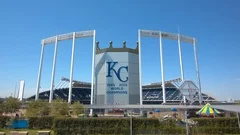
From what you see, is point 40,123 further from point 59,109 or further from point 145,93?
point 145,93

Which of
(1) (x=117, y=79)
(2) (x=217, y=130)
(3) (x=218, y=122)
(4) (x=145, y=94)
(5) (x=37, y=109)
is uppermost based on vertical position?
(1) (x=117, y=79)

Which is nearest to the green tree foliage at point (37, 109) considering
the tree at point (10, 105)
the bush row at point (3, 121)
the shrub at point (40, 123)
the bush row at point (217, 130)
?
the tree at point (10, 105)

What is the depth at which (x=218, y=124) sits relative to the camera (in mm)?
18391

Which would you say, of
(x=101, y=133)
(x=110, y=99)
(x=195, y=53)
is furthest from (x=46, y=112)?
(x=195, y=53)

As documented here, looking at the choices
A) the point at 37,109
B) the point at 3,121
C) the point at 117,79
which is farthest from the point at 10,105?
the point at 117,79

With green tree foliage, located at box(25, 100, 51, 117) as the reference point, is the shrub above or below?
below

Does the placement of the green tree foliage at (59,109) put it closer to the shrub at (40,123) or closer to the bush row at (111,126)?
the shrub at (40,123)

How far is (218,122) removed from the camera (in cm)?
1844

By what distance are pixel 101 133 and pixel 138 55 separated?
3603 centimetres

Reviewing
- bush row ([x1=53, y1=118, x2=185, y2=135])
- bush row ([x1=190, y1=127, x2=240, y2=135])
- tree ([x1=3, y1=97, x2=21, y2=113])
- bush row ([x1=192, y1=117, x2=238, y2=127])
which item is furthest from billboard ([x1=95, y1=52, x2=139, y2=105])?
bush row ([x1=190, y1=127, x2=240, y2=135])

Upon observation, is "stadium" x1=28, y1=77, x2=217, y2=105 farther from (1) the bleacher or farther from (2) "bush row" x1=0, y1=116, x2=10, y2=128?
(2) "bush row" x1=0, y1=116, x2=10, y2=128

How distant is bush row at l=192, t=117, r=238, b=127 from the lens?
60.1ft

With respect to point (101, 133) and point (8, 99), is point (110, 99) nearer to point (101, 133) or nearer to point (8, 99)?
point (8, 99)

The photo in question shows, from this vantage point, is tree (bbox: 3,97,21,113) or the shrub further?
tree (bbox: 3,97,21,113)
